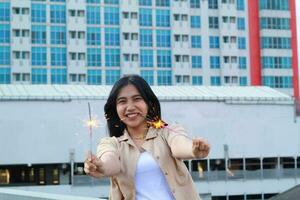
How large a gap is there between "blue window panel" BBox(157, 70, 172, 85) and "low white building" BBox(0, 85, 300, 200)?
2035cm

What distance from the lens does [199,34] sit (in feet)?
257

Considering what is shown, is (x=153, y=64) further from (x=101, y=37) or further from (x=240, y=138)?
(x=240, y=138)

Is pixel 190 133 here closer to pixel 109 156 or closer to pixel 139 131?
pixel 139 131

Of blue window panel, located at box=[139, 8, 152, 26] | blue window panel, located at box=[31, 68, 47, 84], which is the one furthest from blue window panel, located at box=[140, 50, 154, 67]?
blue window panel, located at box=[31, 68, 47, 84]

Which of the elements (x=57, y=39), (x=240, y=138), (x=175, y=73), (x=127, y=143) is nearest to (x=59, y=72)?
(x=57, y=39)

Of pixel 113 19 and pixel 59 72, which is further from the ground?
pixel 113 19

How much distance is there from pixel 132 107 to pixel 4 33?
70.1 meters

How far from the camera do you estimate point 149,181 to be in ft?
10.2

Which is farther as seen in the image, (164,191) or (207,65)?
(207,65)

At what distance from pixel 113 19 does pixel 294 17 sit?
24.7m

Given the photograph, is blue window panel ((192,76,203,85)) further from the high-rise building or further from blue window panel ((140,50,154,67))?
blue window panel ((140,50,154,67))

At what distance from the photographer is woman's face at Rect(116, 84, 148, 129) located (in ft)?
10.8

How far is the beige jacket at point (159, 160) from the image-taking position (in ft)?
10.1

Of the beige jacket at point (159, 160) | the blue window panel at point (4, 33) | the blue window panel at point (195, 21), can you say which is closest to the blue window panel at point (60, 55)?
the blue window panel at point (4, 33)
